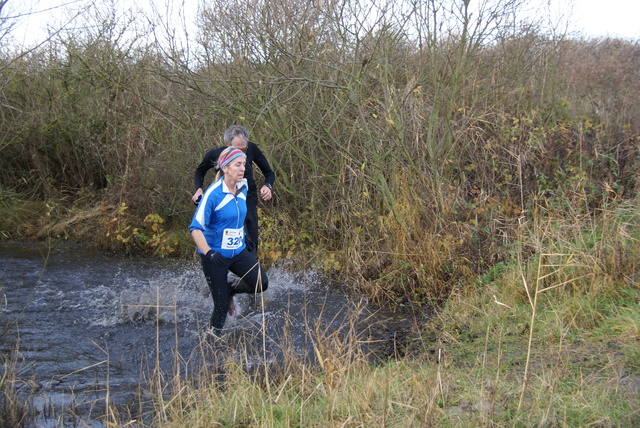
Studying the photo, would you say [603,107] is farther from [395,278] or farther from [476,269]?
[395,278]

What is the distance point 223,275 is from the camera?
526cm

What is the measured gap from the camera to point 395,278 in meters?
7.09

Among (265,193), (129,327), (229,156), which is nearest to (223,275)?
(229,156)

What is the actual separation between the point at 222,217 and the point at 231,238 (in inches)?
9.2

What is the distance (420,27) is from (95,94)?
7.07m

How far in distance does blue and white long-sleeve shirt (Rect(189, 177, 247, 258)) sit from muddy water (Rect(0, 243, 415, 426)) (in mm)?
577

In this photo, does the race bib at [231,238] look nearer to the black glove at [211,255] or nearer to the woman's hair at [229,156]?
the black glove at [211,255]

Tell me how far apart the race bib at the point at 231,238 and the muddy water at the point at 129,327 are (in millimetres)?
596

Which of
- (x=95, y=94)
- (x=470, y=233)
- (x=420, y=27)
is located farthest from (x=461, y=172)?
(x=95, y=94)

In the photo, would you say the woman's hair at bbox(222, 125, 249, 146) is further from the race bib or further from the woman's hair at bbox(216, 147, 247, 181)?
the race bib

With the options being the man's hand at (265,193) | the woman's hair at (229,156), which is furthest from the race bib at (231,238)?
the man's hand at (265,193)

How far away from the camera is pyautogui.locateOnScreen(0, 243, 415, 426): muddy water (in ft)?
14.6

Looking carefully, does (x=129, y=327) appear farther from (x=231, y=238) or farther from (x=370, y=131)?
(x=370, y=131)

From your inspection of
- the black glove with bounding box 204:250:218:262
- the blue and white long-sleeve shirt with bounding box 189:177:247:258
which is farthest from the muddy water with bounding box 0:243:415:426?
the blue and white long-sleeve shirt with bounding box 189:177:247:258
